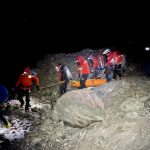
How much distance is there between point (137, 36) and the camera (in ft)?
79.1

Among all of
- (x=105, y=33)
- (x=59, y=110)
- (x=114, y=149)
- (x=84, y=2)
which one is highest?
(x=84, y=2)

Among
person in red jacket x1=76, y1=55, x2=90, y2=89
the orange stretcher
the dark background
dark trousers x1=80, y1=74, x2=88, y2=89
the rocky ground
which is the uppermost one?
the dark background

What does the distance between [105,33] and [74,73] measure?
447 inches

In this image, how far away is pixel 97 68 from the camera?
12.8m

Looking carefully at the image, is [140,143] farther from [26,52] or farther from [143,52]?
[26,52]

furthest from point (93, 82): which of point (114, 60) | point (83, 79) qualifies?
point (114, 60)

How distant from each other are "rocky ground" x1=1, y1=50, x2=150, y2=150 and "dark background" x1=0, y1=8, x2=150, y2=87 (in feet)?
22.4

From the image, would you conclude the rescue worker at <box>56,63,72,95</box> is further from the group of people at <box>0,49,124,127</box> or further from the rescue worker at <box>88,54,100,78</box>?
the rescue worker at <box>88,54,100,78</box>

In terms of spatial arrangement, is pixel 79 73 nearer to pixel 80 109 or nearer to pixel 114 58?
pixel 114 58

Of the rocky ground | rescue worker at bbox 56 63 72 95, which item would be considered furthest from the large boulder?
rescue worker at bbox 56 63 72 95

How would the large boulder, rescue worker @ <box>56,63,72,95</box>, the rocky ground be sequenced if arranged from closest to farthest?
1. the rocky ground
2. the large boulder
3. rescue worker @ <box>56,63,72,95</box>

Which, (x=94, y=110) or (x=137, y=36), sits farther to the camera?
(x=137, y=36)

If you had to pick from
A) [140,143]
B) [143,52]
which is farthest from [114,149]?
[143,52]

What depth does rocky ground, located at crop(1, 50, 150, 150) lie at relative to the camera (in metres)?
7.68
